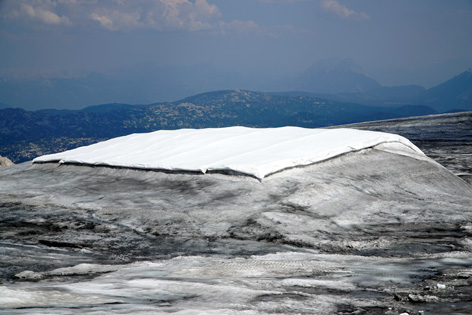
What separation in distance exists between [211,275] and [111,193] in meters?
4.83

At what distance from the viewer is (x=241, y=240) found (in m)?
6.47

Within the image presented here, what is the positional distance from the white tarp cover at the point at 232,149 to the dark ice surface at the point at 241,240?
227 mm

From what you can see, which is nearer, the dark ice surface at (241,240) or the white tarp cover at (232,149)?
the dark ice surface at (241,240)

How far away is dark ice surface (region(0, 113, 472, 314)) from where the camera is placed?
3.79 metres

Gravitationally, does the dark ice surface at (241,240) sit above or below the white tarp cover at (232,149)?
below

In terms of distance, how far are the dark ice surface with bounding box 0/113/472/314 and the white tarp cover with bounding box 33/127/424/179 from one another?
0.75 ft

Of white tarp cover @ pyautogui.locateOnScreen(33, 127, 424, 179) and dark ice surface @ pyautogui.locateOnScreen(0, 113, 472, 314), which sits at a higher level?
white tarp cover @ pyautogui.locateOnScreen(33, 127, 424, 179)

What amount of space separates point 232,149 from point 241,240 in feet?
13.6

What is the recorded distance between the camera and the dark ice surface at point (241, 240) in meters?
3.79

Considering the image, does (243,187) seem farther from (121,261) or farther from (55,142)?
(55,142)

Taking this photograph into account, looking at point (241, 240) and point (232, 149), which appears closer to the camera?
point (241, 240)

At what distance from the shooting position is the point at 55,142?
16062 cm

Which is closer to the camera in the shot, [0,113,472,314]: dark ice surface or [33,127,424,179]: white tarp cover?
[0,113,472,314]: dark ice surface

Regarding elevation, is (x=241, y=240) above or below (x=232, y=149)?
below
